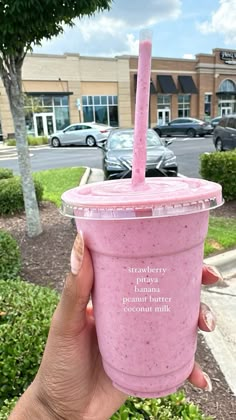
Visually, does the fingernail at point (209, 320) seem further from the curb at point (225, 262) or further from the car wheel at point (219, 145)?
the car wheel at point (219, 145)

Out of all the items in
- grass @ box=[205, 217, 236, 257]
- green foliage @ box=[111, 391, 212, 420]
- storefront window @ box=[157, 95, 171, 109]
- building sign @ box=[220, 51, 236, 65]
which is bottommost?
grass @ box=[205, 217, 236, 257]

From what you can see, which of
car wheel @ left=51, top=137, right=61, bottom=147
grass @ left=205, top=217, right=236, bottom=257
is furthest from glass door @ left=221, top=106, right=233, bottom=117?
grass @ left=205, top=217, right=236, bottom=257

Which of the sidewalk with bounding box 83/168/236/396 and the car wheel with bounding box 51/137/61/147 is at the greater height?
the car wheel with bounding box 51/137/61/147

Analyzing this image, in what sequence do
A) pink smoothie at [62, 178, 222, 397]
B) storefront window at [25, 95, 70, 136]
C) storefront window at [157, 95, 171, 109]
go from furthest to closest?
storefront window at [157, 95, 171, 109]
storefront window at [25, 95, 70, 136]
pink smoothie at [62, 178, 222, 397]

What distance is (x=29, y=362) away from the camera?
179 centimetres

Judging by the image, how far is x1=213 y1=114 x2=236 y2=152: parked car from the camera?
42.9 ft

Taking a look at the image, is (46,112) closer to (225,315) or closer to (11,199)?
(11,199)

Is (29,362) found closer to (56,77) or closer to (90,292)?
(90,292)

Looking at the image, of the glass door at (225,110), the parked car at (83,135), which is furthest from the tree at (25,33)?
the glass door at (225,110)

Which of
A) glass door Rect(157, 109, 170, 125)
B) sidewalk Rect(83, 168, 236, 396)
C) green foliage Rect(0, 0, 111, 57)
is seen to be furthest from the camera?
glass door Rect(157, 109, 170, 125)

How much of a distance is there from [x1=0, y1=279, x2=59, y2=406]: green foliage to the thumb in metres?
0.76

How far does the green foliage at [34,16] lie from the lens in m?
3.22

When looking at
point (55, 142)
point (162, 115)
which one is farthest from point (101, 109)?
point (55, 142)

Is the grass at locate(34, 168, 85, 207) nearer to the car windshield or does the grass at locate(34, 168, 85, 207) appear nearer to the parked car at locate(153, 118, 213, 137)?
the car windshield
